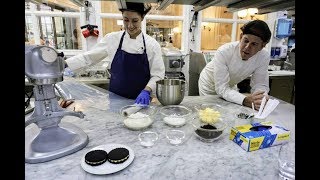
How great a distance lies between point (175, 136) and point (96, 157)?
1.41 ft

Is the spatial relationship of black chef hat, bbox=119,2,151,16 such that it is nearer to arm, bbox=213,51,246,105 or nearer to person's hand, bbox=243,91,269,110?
arm, bbox=213,51,246,105

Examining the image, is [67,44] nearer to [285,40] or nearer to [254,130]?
[254,130]

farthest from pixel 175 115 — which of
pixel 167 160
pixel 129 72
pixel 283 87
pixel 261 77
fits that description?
pixel 283 87

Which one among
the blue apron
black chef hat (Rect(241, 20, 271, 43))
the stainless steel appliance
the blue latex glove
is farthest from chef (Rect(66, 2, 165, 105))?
the stainless steel appliance

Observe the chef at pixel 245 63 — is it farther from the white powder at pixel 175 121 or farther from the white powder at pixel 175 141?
the white powder at pixel 175 141

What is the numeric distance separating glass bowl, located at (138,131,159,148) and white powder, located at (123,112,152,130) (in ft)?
0.19

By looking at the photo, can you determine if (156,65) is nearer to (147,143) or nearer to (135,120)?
(135,120)

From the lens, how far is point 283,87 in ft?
13.8

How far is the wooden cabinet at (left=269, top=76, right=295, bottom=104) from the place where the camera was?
Answer: 409 centimetres

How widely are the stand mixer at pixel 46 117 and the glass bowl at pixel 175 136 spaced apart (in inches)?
16.4

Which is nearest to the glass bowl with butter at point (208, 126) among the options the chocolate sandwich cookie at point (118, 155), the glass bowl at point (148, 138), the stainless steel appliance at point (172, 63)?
the glass bowl at point (148, 138)

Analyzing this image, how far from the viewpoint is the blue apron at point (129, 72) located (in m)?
2.03
